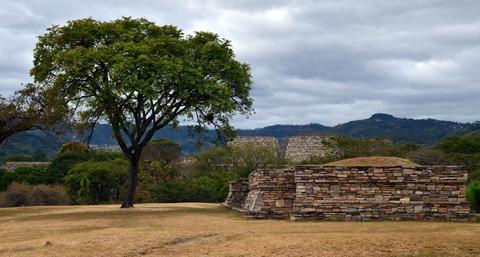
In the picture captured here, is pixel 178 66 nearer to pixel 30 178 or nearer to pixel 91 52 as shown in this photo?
pixel 91 52

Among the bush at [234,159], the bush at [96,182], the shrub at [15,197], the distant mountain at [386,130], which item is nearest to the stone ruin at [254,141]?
the bush at [234,159]

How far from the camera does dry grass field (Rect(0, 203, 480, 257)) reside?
11656 millimetres

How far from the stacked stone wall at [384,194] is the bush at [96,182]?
28914 millimetres

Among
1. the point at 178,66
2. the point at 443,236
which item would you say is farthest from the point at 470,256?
the point at 178,66

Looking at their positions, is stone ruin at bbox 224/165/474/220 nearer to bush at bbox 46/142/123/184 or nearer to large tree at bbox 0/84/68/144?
large tree at bbox 0/84/68/144

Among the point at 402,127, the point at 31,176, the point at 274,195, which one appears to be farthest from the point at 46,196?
the point at 402,127

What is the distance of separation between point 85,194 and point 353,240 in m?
35.6

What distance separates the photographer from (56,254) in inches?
492

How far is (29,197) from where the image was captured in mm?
38375

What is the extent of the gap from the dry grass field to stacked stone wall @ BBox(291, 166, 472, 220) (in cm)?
119

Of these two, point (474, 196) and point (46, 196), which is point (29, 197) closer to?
point (46, 196)

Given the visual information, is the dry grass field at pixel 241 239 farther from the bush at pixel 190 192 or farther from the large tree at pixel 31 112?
the bush at pixel 190 192

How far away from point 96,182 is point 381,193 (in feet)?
99.6

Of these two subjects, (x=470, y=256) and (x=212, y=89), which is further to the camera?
(x=212, y=89)
